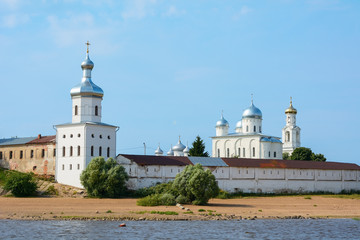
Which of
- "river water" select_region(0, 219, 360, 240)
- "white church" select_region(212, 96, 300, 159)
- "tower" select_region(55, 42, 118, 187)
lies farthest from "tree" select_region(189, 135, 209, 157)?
"river water" select_region(0, 219, 360, 240)

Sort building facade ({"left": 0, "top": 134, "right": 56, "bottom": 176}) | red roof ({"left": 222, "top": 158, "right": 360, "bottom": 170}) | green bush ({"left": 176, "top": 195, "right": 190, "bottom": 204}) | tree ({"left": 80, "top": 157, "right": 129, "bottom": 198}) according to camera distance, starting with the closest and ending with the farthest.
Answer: green bush ({"left": 176, "top": 195, "right": 190, "bottom": 204}), tree ({"left": 80, "top": 157, "right": 129, "bottom": 198}), building facade ({"left": 0, "top": 134, "right": 56, "bottom": 176}), red roof ({"left": 222, "top": 158, "right": 360, "bottom": 170})

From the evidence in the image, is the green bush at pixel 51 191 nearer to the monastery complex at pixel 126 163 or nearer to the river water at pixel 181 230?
the monastery complex at pixel 126 163

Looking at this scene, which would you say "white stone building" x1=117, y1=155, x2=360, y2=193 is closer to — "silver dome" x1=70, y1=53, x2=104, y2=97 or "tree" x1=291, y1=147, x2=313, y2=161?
"silver dome" x1=70, y1=53, x2=104, y2=97

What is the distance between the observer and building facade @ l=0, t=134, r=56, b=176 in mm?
55688

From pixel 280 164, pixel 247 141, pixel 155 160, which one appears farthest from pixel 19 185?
pixel 247 141

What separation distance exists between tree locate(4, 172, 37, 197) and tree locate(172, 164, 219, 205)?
12746 millimetres

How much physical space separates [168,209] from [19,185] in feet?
47.7

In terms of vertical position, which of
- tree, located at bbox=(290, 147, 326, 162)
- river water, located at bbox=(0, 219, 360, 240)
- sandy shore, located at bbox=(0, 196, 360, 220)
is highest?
tree, located at bbox=(290, 147, 326, 162)

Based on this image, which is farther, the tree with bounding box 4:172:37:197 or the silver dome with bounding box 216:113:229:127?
the silver dome with bounding box 216:113:229:127

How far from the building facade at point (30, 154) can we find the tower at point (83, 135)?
5.18ft

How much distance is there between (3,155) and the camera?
60812 millimetres

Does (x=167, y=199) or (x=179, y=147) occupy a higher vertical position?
(x=179, y=147)

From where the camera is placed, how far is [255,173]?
57688 mm

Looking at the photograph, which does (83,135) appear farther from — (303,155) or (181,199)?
(303,155)
